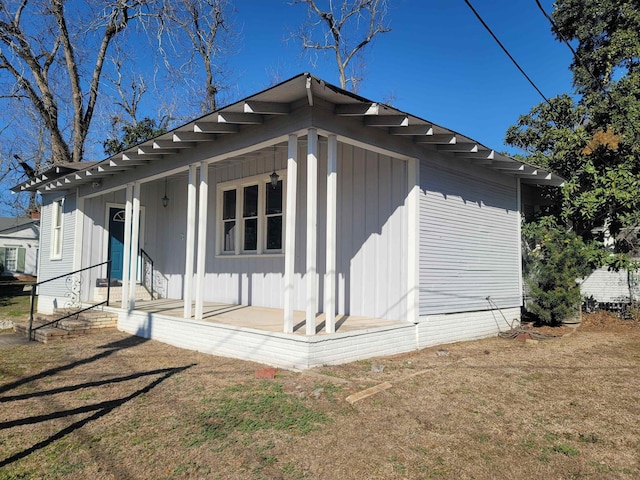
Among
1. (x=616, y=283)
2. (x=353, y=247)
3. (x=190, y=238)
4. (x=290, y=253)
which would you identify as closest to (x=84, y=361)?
(x=190, y=238)

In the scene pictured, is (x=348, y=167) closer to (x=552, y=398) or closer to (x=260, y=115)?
(x=260, y=115)

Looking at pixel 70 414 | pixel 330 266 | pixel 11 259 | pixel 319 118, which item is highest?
pixel 319 118

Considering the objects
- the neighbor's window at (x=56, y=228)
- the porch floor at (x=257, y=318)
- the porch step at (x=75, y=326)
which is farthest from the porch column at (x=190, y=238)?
the neighbor's window at (x=56, y=228)

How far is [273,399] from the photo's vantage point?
4.22 meters

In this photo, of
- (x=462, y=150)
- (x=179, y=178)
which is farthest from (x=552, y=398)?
(x=179, y=178)

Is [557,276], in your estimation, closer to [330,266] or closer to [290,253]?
[330,266]

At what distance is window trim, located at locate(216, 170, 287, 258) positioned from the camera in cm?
859

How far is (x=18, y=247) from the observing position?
28.0 metres

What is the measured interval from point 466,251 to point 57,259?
978cm

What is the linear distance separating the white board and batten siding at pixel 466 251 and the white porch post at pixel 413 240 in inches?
4.8

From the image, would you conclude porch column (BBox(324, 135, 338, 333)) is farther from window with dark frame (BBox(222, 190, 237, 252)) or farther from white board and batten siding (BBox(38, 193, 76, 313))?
white board and batten siding (BBox(38, 193, 76, 313))

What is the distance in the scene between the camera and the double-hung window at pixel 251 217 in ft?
28.7

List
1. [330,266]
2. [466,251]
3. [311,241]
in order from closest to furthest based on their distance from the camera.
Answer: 1. [311,241]
2. [330,266]
3. [466,251]

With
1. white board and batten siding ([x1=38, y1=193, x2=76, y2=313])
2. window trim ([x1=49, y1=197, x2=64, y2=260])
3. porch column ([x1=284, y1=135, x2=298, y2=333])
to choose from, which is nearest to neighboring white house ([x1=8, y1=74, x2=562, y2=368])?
porch column ([x1=284, y1=135, x2=298, y2=333])
